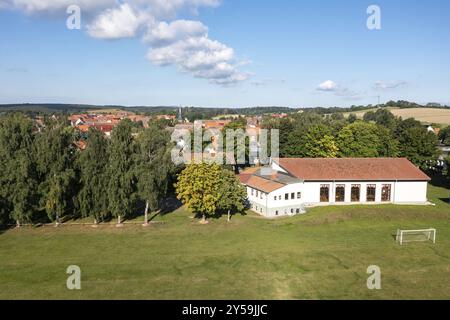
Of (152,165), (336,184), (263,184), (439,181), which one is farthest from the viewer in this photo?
(439,181)

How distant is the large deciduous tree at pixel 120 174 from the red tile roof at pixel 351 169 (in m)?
19.6

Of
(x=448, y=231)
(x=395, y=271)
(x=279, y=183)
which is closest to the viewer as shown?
(x=395, y=271)

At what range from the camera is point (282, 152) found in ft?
244

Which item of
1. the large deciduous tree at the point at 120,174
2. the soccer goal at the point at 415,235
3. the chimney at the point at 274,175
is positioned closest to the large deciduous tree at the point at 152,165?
the large deciduous tree at the point at 120,174

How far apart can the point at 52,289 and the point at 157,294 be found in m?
7.08

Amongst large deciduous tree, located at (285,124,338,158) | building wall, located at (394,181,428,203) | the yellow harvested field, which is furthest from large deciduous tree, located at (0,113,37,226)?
the yellow harvested field

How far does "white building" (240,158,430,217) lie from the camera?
4656cm

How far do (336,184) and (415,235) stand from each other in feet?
43.5

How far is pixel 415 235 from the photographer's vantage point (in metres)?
36.4

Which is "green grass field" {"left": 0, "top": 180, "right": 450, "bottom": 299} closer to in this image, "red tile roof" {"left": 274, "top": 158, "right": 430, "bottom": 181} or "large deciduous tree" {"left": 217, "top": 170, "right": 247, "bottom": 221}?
"large deciduous tree" {"left": 217, "top": 170, "right": 247, "bottom": 221}

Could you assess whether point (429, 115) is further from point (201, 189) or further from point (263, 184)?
point (201, 189)

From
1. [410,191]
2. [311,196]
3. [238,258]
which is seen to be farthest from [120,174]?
[410,191]
